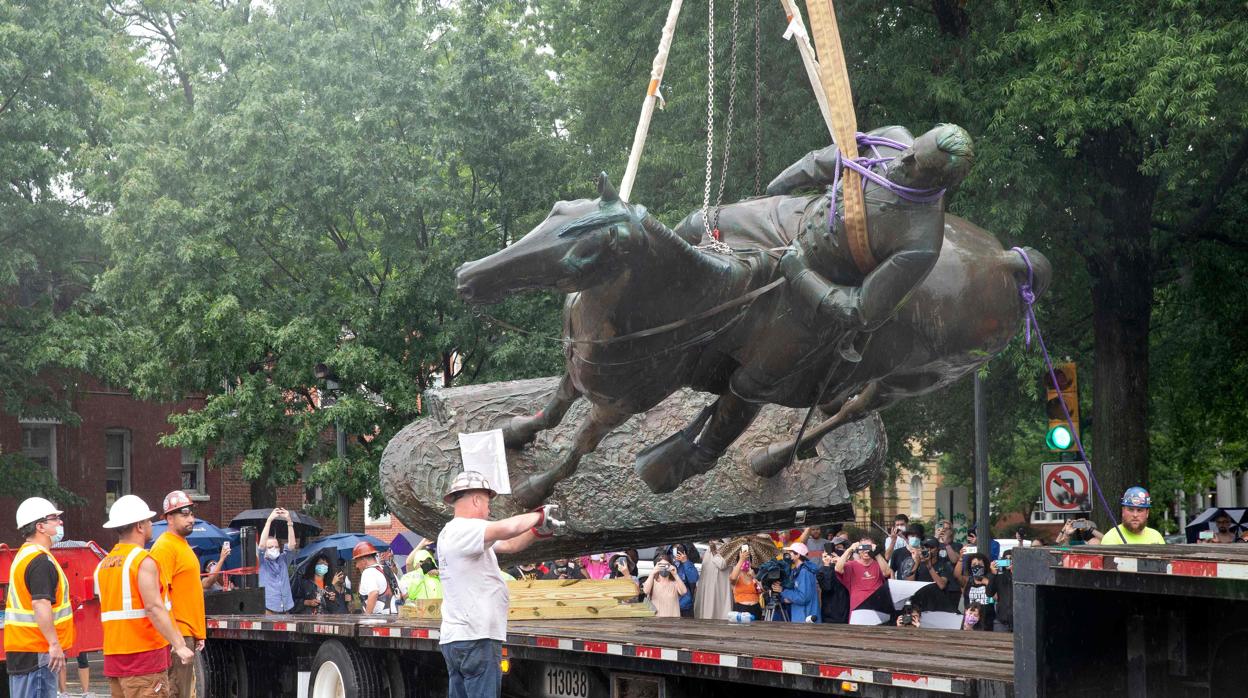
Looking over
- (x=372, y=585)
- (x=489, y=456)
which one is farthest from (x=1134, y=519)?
(x=372, y=585)

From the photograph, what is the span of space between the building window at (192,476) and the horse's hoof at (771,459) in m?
27.5

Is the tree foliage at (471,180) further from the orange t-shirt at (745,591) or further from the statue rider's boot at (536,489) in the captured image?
the statue rider's boot at (536,489)

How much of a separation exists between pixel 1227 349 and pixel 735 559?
9.42 m

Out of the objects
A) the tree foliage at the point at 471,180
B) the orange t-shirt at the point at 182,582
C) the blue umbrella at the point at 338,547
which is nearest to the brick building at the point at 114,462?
the tree foliage at the point at 471,180

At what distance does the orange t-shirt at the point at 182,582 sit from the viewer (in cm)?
957

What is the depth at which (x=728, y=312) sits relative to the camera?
867 centimetres

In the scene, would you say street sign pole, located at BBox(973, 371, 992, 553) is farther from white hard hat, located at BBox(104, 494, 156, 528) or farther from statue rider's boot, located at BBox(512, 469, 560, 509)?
white hard hat, located at BBox(104, 494, 156, 528)

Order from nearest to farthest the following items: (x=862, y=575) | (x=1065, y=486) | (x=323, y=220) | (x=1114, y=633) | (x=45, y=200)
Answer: (x=1114, y=633) → (x=862, y=575) → (x=1065, y=486) → (x=323, y=220) → (x=45, y=200)

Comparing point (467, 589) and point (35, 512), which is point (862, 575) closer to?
point (467, 589)

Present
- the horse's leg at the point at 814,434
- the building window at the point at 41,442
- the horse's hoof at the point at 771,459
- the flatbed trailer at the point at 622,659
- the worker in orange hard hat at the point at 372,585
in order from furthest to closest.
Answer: the building window at the point at 41,442, the worker in orange hard hat at the point at 372,585, the horse's hoof at the point at 771,459, the horse's leg at the point at 814,434, the flatbed trailer at the point at 622,659

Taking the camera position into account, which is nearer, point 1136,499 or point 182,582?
point 1136,499

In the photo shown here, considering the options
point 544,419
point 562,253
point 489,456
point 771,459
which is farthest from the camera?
point 771,459

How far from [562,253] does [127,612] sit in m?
3.83

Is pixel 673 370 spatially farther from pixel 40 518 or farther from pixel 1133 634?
pixel 40 518
